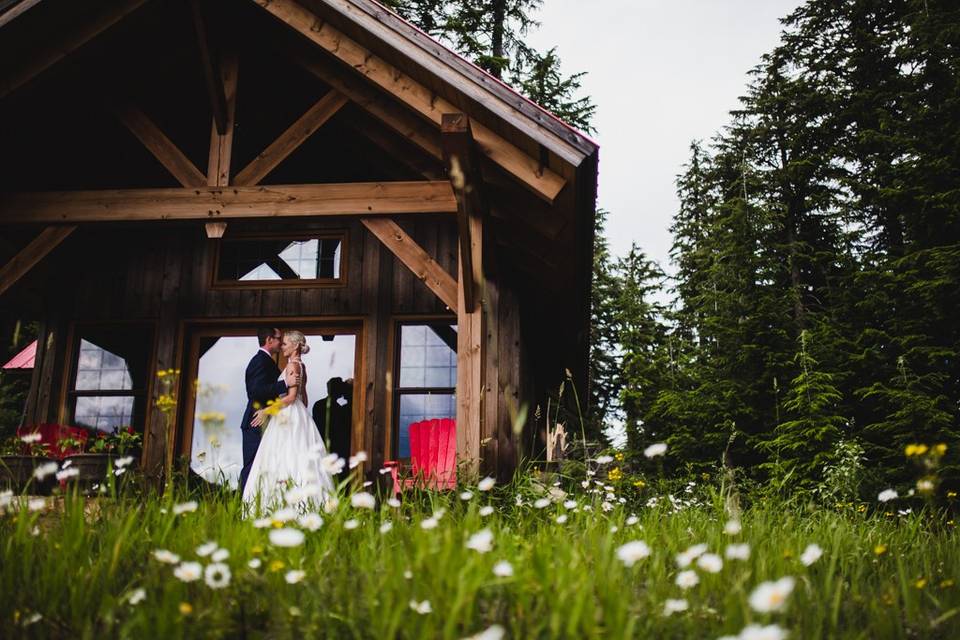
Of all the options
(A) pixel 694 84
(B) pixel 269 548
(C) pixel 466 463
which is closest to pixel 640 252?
(C) pixel 466 463

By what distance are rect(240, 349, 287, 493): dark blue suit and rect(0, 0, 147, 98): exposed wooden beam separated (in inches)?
116

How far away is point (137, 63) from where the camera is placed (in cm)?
752

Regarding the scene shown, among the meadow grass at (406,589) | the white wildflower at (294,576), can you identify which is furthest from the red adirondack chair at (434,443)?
the white wildflower at (294,576)

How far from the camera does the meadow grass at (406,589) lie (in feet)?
7.46

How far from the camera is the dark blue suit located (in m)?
7.05

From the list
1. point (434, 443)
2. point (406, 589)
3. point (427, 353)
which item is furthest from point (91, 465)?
point (406, 589)

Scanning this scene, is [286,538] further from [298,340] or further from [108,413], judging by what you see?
[108,413]

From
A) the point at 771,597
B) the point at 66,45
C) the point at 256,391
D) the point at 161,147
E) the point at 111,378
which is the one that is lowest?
the point at 771,597

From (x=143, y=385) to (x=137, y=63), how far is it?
3235 mm

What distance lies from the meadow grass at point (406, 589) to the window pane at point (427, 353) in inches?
179

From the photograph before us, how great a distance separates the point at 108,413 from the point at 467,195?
499cm

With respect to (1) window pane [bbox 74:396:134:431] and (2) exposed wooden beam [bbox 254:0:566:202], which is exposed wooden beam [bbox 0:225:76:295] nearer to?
(1) window pane [bbox 74:396:134:431]

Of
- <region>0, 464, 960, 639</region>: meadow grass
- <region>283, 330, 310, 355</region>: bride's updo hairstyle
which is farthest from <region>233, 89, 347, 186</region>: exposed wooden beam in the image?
<region>0, 464, 960, 639</region>: meadow grass

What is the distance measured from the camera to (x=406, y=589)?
91.4 inches
